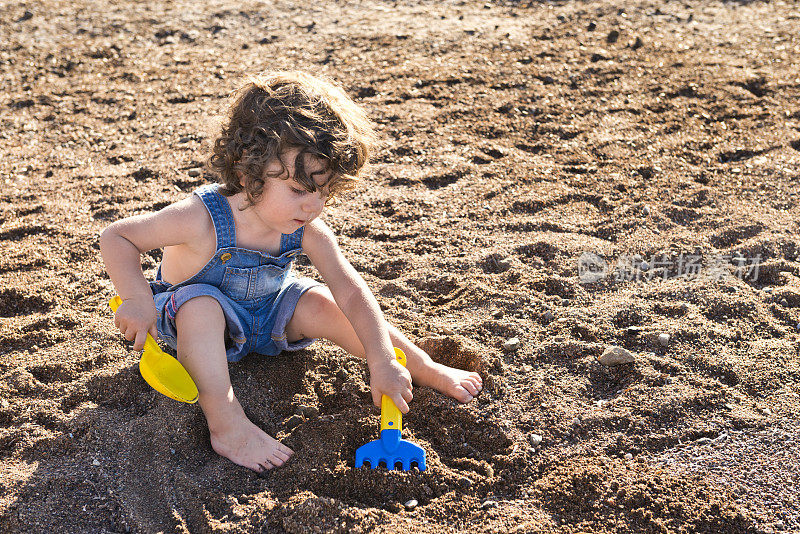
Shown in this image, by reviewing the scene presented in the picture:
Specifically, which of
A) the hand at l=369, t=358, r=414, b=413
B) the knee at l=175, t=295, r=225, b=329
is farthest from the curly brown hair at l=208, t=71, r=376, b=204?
the hand at l=369, t=358, r=414, b=413

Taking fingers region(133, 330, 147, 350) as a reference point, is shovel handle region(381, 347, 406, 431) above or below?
below

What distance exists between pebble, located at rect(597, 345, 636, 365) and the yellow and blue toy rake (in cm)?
76

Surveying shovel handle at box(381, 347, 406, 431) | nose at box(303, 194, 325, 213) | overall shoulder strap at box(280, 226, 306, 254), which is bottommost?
shovel handle at box(381, 347, 406, 431)

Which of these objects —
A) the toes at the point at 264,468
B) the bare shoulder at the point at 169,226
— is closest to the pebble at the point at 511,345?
the toes at the point at 264,468

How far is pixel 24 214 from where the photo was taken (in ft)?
11.6

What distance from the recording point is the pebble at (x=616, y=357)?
2629 mm

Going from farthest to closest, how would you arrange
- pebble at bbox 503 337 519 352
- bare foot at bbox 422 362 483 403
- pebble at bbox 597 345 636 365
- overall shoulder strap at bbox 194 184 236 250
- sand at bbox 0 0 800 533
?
pebble at bbox 503 337 519 352, pebble at bbox 597 345 636 365, bare foot at bbox 422 362 483 403, overall shoulder strap at bbox 194 184 236 250, sand at bbox 0 0 800 533

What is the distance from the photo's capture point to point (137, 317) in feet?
7.36

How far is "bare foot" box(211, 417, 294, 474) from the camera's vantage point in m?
2.24

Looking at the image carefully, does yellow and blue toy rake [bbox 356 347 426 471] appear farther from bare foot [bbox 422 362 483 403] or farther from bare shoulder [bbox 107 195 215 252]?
bare shoulder [bbox 107 195 215 252]

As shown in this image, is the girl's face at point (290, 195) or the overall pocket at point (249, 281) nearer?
the girl's face at point (290, 195)

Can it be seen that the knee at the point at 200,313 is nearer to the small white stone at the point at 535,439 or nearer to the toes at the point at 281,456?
the toes at the point at 281,456

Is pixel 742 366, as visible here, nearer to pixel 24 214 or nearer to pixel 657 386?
pixel 657 386

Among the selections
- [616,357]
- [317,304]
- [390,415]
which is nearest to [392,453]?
[390,415]
